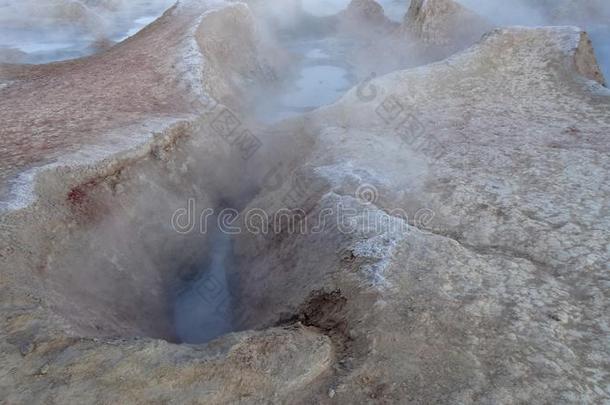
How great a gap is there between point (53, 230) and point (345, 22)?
11.7 meters

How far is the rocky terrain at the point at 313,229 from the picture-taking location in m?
3.17

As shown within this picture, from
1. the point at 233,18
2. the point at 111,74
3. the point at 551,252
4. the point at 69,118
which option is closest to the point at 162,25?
the point at 233,18

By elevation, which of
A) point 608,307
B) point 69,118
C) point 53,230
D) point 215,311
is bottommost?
point 215,311

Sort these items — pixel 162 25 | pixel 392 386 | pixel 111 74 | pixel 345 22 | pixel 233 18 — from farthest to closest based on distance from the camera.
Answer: pixel 345 22, pixel 233 18, pixel 162 25, pixel 111 74, pixel 392 386

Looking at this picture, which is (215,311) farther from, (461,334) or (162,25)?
(162,25)

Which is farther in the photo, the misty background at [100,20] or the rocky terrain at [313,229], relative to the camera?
the misty background at [100,20]

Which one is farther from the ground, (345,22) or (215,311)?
(345,22)

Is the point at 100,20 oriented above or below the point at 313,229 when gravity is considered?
above

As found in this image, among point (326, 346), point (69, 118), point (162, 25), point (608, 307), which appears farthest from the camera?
point (162, 25)

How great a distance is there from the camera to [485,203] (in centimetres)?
479

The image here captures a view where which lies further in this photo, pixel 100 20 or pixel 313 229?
pixel 100 20

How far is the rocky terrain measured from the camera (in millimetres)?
3166

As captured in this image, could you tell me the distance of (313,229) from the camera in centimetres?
495

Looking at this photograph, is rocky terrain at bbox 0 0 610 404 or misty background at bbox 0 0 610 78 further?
misty background at bbox 0 0 610 78
